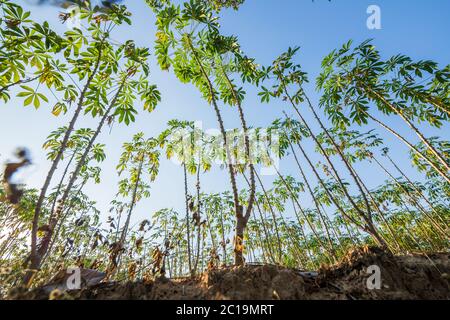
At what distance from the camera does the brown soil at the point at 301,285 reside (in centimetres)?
170

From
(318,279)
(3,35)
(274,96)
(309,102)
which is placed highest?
(274,96)

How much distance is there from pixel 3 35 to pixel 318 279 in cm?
540

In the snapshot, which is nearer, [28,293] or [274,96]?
[28,293]

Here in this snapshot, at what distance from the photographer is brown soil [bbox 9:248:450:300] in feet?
5.57

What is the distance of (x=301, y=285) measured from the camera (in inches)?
71.3

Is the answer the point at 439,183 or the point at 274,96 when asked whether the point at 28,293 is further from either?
the point at 439,183

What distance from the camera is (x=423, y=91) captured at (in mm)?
5703

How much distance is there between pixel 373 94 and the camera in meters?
6.11

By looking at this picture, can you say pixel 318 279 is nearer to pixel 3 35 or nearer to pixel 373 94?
pixel 3 35

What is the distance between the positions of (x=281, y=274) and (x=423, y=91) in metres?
7.13

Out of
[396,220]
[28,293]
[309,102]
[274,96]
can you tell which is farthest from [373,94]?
[396,220]
